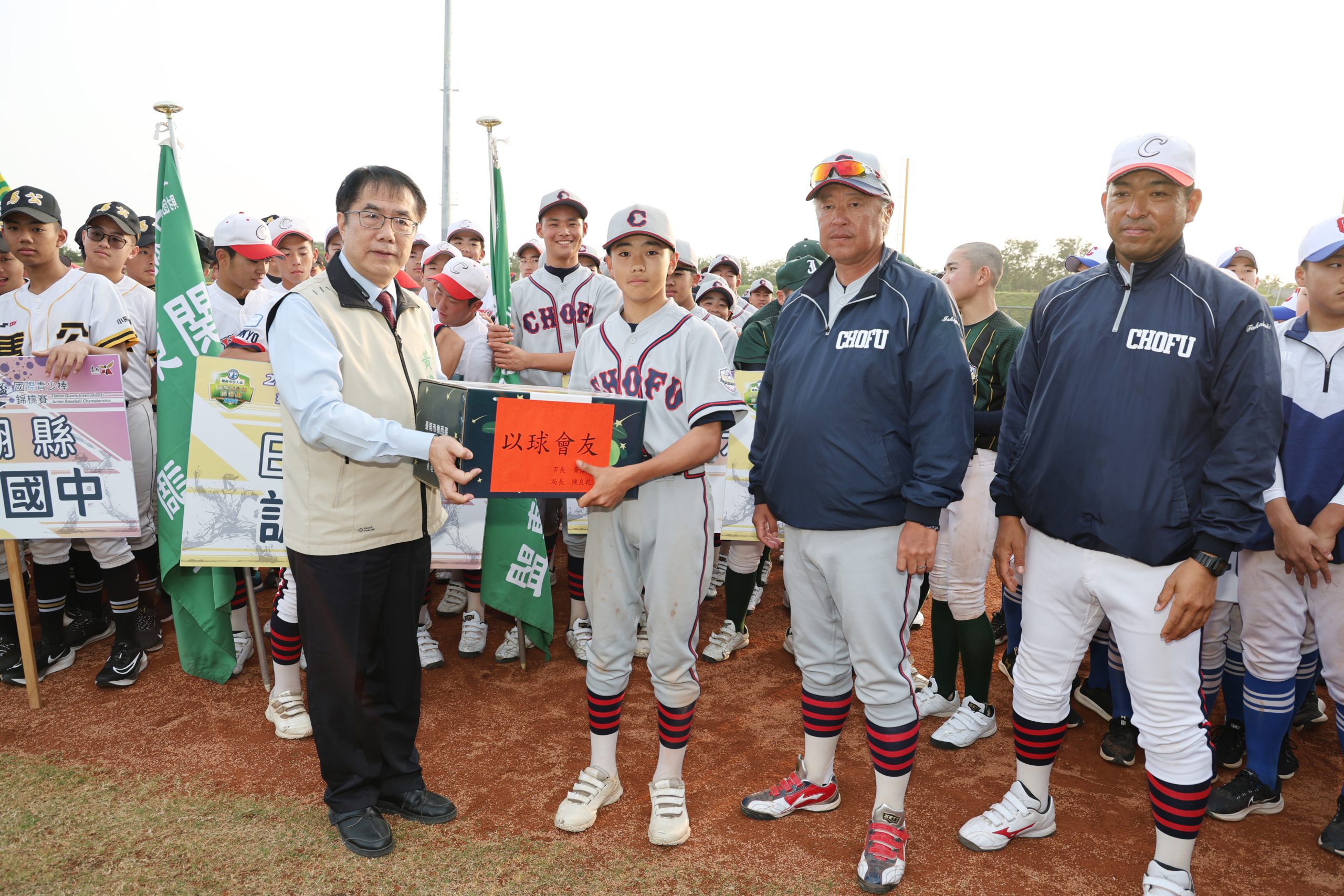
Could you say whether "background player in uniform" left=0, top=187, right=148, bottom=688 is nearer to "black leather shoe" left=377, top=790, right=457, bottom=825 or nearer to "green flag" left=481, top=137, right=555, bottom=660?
"green flag" left=481, top=137, right=555, bottom=660

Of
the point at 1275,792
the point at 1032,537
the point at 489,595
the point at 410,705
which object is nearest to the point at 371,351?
the point at 410,705

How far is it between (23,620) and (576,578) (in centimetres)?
288

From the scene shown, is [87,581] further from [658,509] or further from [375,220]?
Result: [658,509]

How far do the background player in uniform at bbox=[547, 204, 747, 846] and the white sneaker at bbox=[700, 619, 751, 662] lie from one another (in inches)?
66.7

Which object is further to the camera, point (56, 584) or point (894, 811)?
point (56, 584)

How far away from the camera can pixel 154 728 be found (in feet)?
12.8

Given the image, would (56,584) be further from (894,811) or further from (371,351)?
(894,811)

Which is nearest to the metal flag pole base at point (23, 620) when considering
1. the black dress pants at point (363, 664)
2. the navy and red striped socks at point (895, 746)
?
the black dress pants at point (363, 664)

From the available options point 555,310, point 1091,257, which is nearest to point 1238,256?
point 1091,257

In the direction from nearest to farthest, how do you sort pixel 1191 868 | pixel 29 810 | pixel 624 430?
1. pixel 624 430
2. pixel 1191 868
3. pixel 29 810

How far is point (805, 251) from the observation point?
5.08 meters

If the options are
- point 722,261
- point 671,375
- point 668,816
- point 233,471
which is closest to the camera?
point 671,375

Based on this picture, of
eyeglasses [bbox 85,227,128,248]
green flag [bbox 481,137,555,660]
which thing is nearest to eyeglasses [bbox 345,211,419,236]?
green flag [bbox 481,137,555,660]

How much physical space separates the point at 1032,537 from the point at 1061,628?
34 cm
